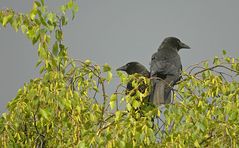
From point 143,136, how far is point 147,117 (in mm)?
257

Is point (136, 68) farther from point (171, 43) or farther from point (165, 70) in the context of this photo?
point (171, 43)

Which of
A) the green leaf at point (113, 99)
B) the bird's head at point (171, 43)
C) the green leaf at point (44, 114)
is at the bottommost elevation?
the green leaf at point (44, 114)

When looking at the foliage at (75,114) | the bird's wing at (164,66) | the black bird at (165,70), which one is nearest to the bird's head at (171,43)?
the black bird at (165,70)

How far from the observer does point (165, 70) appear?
712 centimetres

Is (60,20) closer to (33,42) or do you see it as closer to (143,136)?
(33,42)

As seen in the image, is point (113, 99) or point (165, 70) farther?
point (165, 70)

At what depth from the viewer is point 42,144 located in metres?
5.36

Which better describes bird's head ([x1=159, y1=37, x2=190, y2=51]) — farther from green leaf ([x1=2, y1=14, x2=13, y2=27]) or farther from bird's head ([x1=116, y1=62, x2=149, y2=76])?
green leaf ([x1=2, y1=14, x2=13, y2=27])

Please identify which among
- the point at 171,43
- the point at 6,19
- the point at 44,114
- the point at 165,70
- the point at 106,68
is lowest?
the point at 44,114

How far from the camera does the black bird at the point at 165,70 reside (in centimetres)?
622

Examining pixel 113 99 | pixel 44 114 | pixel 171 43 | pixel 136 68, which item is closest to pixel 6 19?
pixel 44 114

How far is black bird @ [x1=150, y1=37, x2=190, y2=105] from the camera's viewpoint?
6.22 meters

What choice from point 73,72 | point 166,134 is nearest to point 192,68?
point 166,134

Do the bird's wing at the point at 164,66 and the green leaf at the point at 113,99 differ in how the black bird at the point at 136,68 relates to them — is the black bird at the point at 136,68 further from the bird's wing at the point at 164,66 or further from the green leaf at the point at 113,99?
the green leaf at the point at 113,99
